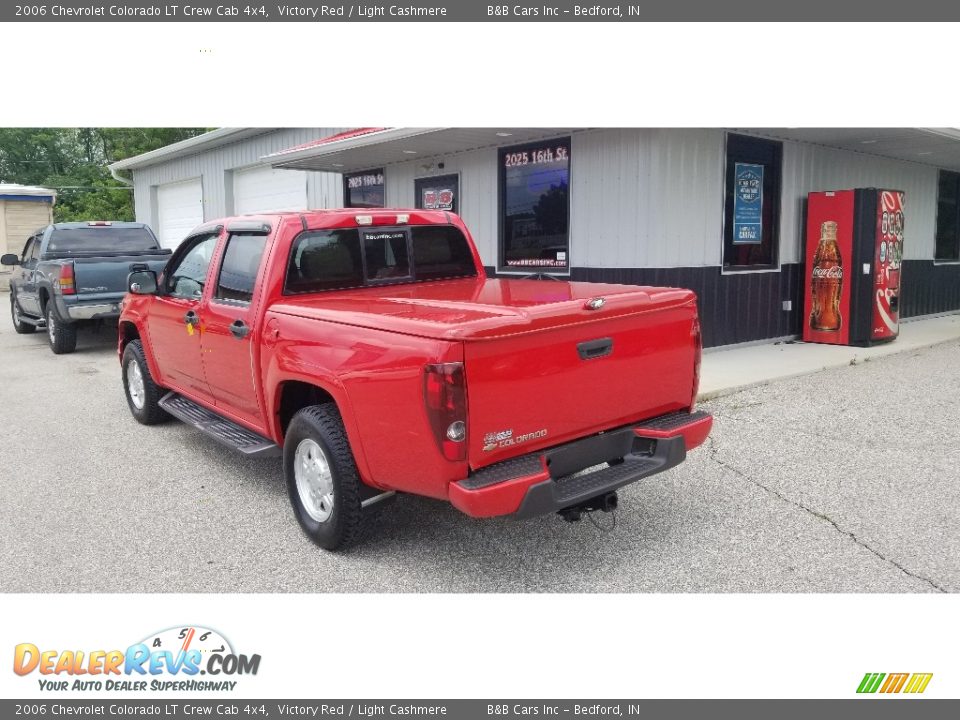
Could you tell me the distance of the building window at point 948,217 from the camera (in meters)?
15.1

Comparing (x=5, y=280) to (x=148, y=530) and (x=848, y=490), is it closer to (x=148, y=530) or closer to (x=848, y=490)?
(x=148, y=530)

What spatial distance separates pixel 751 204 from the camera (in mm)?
10680

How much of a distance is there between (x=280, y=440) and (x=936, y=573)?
3.60 m

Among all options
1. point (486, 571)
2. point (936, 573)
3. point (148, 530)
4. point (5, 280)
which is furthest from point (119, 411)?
point (5, 280)

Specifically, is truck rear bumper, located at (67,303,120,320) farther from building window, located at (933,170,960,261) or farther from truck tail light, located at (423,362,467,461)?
building window, located at (933,170,960,261)

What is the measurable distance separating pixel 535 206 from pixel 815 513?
6.81 metres

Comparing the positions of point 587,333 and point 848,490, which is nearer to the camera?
point 587,333

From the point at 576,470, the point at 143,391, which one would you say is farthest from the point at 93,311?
the point at 576,470

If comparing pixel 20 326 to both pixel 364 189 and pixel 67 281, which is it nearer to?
pixel 67 281

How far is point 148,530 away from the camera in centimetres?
459

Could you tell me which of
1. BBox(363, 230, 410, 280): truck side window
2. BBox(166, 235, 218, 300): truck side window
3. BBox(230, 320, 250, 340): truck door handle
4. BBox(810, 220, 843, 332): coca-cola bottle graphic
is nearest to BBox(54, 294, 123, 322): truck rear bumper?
BBox(166, 235, 218, 300): truck side window

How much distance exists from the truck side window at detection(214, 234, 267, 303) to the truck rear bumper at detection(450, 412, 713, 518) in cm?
222

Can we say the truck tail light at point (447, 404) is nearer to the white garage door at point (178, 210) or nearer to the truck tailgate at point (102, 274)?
the truck tailgate at point (102, 274)

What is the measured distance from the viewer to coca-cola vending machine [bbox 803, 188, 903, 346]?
10.7 metres
